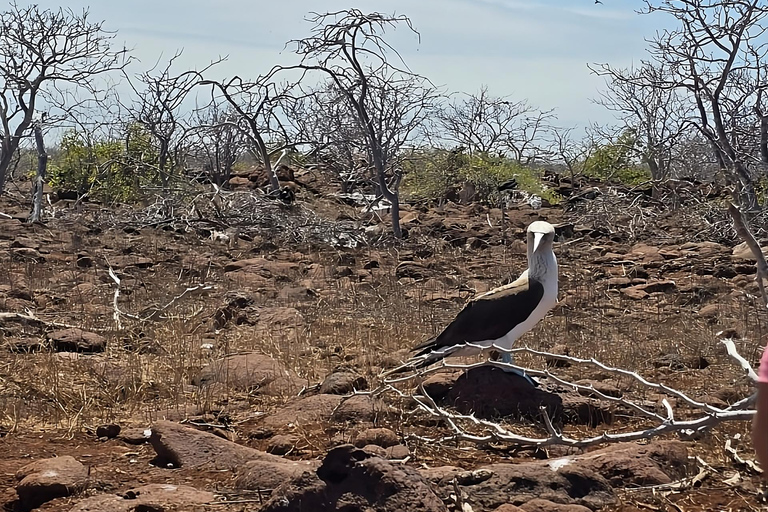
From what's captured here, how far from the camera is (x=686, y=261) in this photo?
11.9 meters

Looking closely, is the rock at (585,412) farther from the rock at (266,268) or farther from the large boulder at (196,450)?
the rock at (266,268)

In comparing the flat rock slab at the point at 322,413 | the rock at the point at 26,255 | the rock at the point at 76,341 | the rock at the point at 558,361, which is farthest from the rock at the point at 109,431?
the rock at the point at 26,255

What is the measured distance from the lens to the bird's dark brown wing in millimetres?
5512

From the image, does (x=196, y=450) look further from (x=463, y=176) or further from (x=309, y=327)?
(x=463, y=176)

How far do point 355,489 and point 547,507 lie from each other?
2.21 feet

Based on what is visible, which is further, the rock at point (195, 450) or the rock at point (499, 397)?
the rock at point (499, 397)

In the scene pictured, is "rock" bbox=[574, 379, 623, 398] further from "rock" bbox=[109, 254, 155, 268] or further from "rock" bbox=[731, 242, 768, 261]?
"rock" bbox=[109, 254, 155, 268]

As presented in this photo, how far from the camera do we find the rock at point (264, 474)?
3.66m

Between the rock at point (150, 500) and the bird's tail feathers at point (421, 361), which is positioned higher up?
the bird's tail feathers at point (421, 361)

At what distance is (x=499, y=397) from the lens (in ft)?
16.5

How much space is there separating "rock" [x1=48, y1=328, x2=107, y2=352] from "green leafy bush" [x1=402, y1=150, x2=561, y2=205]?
1351 cm

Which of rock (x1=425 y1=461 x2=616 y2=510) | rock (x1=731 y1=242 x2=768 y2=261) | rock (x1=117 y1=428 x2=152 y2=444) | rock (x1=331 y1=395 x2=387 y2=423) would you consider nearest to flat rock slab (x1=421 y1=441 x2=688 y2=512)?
rock (x1=425 y1=461 x2=616 y2=510)

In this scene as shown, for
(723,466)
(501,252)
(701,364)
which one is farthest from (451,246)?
(723,466)

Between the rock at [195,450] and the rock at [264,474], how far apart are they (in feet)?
0.91
